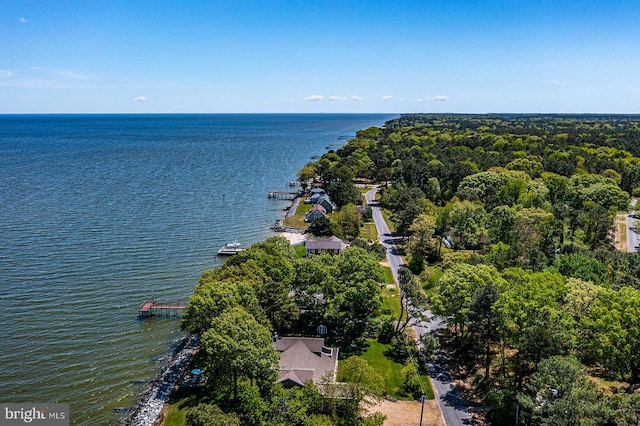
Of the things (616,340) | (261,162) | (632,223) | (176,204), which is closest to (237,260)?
(616,340)

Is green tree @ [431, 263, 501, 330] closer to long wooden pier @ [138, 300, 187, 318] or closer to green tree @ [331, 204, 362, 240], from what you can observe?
long wooden pier @ [138, 300, 187, 318]

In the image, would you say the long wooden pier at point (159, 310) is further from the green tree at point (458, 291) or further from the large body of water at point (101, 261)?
the green tree at point (458, 291)

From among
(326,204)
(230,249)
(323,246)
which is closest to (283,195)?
(326,204)

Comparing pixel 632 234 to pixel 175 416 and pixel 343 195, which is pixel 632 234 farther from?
pixel 175 416

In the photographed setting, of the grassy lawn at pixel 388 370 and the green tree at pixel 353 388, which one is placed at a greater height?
the green tree at pixel 353 388

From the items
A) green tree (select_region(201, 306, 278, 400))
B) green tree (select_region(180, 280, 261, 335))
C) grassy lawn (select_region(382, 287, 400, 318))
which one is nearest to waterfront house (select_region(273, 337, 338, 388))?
green tree (select_region(201, 306, 278, 400))

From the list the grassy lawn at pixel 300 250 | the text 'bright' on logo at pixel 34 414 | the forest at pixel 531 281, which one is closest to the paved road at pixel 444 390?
the forest at pixel 531 281
